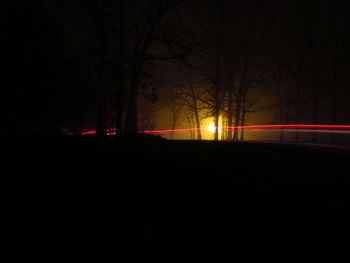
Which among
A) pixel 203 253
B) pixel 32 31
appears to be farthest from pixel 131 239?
pixel 32 31

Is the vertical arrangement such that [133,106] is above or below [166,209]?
above

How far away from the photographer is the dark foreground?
326cm

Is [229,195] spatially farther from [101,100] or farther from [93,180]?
[101,100]

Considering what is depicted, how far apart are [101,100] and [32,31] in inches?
263

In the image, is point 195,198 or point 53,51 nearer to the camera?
point 195,198

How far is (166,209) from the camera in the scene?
173 inches

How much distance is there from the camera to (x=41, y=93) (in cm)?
1780

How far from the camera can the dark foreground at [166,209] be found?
326 centimetres

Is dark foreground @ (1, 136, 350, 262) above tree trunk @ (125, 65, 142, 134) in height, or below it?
below

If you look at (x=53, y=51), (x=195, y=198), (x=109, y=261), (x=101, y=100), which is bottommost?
(x=109, y=261)

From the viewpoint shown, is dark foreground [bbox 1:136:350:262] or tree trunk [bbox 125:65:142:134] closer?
dark foreground [bbox 1:136:350:262]

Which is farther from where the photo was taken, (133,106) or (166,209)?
(133,106)

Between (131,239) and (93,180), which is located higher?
(93,180)

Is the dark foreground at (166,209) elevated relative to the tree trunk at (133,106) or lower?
lower
